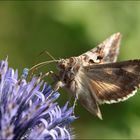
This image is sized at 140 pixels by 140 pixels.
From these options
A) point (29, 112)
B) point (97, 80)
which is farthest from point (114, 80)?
point (29, 112)

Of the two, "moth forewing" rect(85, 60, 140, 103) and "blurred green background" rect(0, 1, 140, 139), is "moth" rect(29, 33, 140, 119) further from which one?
"blurred green background" rect(0, 1, 140, 139)

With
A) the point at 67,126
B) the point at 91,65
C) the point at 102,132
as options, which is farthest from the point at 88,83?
the point at 102,132

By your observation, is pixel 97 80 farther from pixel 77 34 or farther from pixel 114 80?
pixel 77 34

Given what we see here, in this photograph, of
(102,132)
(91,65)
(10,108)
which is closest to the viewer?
(10,108)

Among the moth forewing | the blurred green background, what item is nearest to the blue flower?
the moth forewing

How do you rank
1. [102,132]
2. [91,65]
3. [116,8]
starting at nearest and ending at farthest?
[91,65] < [102,132] < [116,8]

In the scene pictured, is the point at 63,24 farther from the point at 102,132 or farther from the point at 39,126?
Result: the point at 39,126
